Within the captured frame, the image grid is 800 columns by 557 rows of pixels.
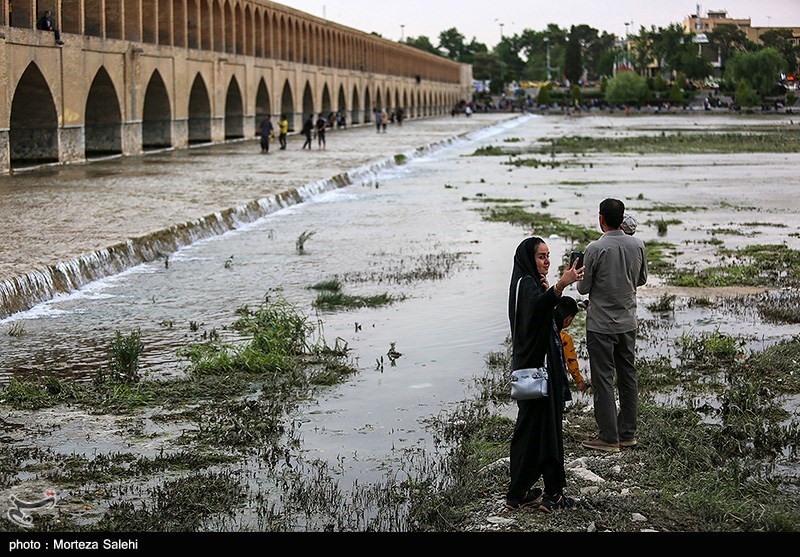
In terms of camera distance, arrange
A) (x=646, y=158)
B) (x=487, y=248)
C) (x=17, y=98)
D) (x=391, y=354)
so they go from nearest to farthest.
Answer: (x=391, y=354) → (x=487, y=248) → (x=17, y=98) → (x=646, y=158)

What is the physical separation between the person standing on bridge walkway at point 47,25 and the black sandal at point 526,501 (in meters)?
21.1

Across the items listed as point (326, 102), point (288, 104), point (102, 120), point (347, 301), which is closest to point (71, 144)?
point (102, 120)

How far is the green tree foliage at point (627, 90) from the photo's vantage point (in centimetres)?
11281

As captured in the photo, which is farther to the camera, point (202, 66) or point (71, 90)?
point (202, 66)

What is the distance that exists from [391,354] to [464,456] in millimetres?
2679

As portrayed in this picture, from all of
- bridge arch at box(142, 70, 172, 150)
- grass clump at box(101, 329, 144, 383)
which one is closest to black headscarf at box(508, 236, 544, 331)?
grass clump at box(101, 329, 144, 383)

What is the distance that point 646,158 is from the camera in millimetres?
32062

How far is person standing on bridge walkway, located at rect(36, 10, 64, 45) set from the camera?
24.4 m

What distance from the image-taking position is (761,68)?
8756 cm

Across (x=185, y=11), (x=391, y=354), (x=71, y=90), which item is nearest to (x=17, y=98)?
(x=71, y=90)

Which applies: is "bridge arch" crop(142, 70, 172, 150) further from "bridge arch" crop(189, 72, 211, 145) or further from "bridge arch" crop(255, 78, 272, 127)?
"bridge arch" crop(255, 78, 272, 127)

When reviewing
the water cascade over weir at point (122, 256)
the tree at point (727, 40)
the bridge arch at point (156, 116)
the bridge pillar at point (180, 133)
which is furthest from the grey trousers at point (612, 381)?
the tree at point (727, 40)

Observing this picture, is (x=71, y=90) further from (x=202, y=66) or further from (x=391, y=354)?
(x=391, y=354)

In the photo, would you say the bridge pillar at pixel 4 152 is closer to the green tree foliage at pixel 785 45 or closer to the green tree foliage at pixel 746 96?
the green tree foliage at pixel 785 45
